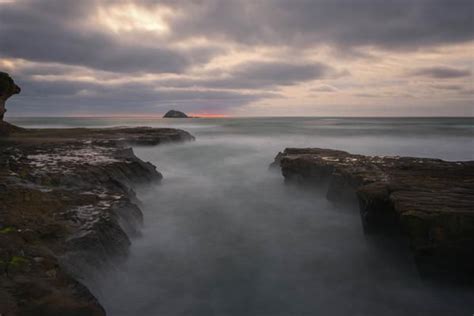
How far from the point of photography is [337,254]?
7.52 metres

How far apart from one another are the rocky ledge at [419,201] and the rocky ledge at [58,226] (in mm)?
5295

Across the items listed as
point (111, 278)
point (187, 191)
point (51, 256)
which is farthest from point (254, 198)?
point (51, 256)

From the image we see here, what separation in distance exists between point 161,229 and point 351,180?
17.9ft

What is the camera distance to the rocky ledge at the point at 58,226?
12.5ft

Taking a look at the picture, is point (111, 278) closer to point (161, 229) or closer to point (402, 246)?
point (161, 229)

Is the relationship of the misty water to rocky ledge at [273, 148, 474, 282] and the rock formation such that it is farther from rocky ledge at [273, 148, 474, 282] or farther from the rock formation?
the rock formation

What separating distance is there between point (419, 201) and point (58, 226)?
6.60 metres

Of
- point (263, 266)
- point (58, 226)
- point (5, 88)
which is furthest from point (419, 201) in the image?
point (5, 88)

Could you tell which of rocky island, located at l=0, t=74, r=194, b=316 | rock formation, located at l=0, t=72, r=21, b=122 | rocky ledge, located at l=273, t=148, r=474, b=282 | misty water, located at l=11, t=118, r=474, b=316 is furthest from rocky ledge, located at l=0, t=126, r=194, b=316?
rock formation, located at l=0, t=72, r=21, b=122

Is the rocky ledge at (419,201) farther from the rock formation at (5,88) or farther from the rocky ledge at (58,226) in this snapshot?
the rock formation at (5,88)

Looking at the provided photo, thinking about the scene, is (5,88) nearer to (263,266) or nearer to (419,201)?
(263,266)

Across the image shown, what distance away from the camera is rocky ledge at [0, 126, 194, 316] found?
3.82 metres

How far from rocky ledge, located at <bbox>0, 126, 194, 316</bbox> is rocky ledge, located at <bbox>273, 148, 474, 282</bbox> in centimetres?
530

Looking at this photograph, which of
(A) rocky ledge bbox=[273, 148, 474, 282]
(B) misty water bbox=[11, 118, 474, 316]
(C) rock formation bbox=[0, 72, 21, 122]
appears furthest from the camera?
(C) rock formation bbox=[0, 72, 21, 122]
